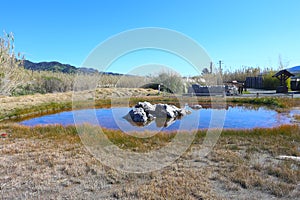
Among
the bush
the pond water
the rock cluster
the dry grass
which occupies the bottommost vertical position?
the dry grass

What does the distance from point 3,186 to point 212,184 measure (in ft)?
11.0

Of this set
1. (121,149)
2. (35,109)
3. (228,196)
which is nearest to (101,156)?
(121,149)

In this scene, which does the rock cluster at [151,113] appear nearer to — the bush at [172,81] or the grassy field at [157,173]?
the grassy field at [157,173]

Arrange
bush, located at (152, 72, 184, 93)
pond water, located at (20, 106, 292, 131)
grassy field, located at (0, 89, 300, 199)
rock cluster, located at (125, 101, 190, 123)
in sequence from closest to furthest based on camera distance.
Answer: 1. grassy field, located at (0, 89, 300, 199)
2. pond water, located at (20, 106, 292, 131)
3. rock cluster, located at (125, 101, 190, 123)
4. bush, located at (152, 72, 184, 93)

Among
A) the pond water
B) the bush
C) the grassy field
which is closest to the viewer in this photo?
the grassy field

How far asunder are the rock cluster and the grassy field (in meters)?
4.19

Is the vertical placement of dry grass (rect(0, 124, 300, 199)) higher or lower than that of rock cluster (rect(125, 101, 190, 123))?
lower

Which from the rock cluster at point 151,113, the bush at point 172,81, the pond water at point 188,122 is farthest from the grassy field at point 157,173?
the bush at point 172,81

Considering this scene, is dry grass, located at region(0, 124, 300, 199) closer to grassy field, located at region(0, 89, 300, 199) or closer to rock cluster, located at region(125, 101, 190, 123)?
grassy field, located at region(0, 89, 300, 199)

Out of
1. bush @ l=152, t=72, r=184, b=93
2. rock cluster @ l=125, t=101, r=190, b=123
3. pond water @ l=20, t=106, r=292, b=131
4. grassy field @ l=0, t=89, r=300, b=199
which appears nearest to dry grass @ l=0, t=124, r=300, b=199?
grassy field @ l=0, t=89, r=300, b=199

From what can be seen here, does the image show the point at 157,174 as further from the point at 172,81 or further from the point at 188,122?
the point at 172,81

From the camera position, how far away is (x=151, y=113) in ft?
36.2

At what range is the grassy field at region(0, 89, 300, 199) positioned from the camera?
2719mm

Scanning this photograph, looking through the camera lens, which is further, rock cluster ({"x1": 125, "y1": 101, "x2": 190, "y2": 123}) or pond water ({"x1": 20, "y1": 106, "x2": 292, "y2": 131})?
rock cluster ({"x1": 125, "y1": 101, "x2": 190, "y2": 123})
